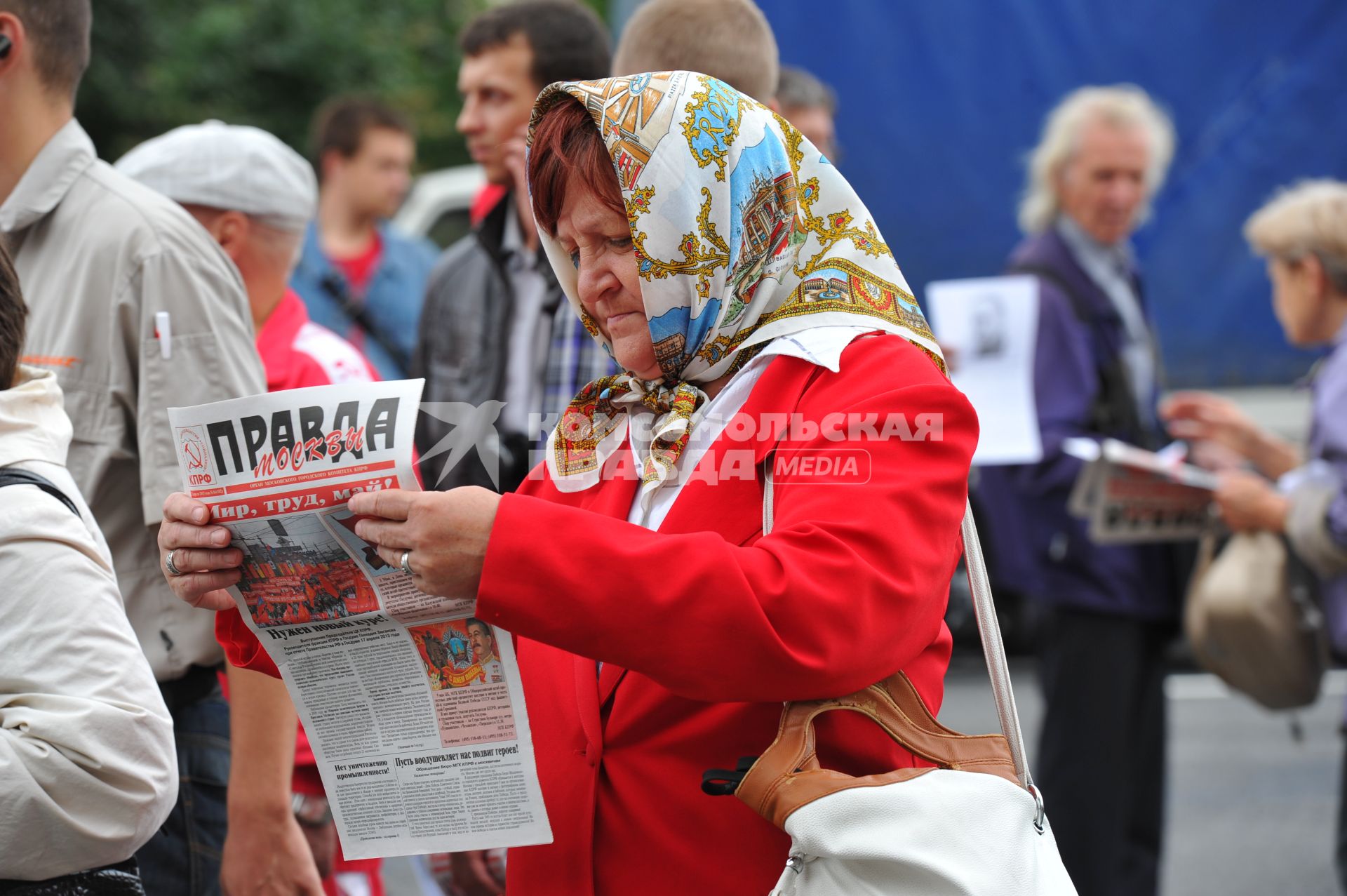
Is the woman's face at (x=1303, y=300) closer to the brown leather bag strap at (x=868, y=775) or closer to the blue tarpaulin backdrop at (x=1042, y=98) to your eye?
the blue tarpaulin backdrop at (x=1042, y=98)

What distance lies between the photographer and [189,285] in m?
2.78

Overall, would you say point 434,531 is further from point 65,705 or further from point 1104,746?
point 1104,746

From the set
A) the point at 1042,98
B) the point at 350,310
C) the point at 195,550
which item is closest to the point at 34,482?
the point at 195,550

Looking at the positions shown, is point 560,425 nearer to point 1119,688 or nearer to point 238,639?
point 238,639

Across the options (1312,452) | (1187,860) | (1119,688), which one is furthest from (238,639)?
(1187,860)

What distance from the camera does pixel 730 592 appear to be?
1738mm

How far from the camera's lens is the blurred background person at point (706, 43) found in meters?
3.16

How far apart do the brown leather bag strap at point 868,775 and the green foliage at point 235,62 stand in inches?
531

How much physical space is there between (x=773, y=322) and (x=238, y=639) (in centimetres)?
93

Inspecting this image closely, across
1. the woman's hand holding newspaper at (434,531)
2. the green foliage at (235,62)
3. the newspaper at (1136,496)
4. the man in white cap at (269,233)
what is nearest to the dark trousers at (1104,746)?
the newspaper at (1136,496)

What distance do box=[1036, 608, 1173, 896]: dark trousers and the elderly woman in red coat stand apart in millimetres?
2812

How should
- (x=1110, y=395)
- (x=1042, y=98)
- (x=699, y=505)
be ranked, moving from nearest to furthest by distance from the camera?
(x=699, y=505)
(x=1110, y=395)
(x=1042, y=98)

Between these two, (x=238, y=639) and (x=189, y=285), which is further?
(x=189, y=285)

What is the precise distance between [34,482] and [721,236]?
102 centimetres
